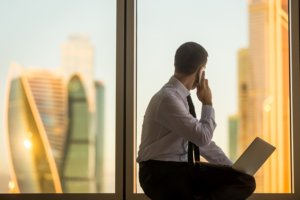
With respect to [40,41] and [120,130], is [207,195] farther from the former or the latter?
[40,41]

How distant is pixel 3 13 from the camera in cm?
351

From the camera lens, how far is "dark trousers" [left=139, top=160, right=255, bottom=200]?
191cm

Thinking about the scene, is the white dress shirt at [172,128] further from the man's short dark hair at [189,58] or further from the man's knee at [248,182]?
the man's knee at [248,182]

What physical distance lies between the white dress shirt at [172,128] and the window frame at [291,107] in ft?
4.47

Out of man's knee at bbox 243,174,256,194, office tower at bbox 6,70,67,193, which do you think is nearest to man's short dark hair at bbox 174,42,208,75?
man's knee at bbox 243,174,256,194

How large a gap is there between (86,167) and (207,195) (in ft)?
5.49

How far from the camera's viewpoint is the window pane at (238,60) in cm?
344

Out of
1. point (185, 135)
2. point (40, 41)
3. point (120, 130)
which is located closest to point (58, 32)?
point (40, 41)

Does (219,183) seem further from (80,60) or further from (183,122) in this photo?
(80,60)

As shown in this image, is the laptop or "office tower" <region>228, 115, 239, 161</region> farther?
"office tower" <region>228, 115, 239, 161</region>

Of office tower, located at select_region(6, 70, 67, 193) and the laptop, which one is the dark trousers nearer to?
the laptop

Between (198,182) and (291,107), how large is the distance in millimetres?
1721

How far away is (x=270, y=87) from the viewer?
347 cm

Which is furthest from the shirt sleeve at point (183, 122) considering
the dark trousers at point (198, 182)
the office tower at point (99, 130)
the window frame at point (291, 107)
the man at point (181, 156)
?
the office tower at point (99, 130)
